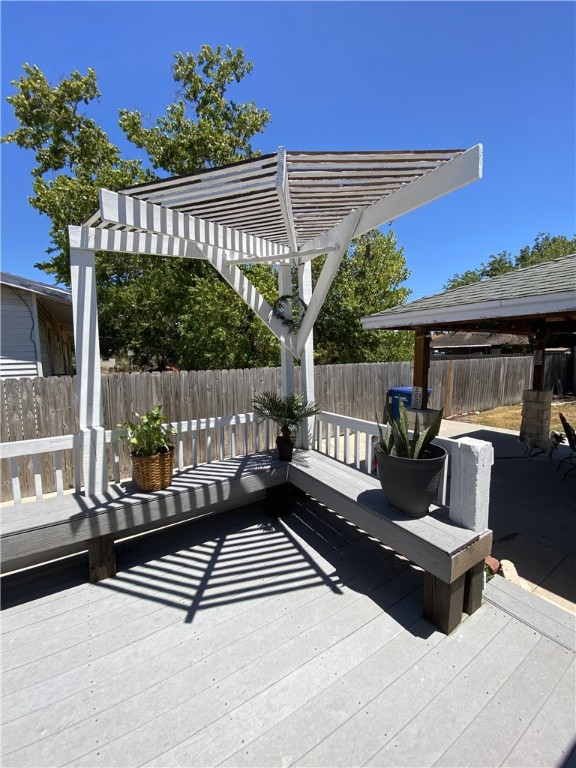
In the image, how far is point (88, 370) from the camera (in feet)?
9.16

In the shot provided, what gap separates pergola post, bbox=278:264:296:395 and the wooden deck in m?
1.85

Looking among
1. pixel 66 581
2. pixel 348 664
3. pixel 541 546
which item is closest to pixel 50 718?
pixel 66 581

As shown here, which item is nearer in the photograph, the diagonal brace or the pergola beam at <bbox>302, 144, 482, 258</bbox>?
the pergola beam at <bbox>302, 144, 482, 258</bbox>

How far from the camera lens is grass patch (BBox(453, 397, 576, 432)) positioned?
312 inches

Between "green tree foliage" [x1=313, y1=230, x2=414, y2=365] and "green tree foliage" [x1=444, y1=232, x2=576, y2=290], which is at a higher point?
"green tree foliage" [x1=444, y1=232, x2=576, y2=290]

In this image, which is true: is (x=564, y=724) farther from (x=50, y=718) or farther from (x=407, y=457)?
(x=50, y=718)

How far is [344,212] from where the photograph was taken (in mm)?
2924

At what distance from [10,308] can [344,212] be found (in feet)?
21.6

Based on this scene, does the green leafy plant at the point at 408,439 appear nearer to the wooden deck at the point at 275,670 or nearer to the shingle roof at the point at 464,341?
the wooden deck at the point at 275,670

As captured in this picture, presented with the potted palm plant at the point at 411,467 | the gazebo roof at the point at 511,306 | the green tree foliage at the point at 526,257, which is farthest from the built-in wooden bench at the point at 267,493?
the green tree foliage at the point at 526,257

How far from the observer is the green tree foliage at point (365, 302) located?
9.88 meters

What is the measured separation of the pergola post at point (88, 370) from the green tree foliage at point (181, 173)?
4.91m

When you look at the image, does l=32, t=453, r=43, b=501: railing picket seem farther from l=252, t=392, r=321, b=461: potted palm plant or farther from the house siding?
the house siding

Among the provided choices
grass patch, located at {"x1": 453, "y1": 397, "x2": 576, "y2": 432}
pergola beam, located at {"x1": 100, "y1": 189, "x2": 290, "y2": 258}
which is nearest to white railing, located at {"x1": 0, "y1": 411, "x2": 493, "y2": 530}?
pergola beam, located at {"x1": 100, "y1": 189, "x2": 290, "y2": 258}
